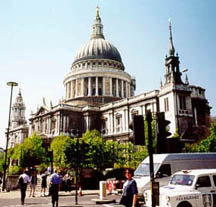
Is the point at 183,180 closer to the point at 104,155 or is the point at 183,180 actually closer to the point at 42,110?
the point at 104,155

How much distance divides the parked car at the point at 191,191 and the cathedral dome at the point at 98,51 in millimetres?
66621

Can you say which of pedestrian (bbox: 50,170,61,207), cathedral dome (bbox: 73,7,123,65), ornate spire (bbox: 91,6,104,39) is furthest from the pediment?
pedestrian (bbox: 50,170,61,207)

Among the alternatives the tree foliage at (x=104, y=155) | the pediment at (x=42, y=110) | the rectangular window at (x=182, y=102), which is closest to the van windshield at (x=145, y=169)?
the tree foliage at (x=104, y=155)

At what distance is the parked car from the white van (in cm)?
422

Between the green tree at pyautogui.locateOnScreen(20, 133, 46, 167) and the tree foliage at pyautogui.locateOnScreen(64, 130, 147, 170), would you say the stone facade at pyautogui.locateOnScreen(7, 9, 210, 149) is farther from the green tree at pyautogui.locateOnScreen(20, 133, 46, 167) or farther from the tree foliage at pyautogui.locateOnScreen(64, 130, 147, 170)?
the tree foliage at pyautogui.locateOnScreen(64, 130, 147, 170)

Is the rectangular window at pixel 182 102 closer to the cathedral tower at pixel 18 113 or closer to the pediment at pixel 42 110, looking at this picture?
the pediment at pixel 42 110

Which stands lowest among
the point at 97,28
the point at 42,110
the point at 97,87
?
the point at 42,110

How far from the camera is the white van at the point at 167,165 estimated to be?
15.7 m

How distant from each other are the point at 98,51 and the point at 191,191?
69849 millimetres

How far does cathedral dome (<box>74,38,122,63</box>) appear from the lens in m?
76.5

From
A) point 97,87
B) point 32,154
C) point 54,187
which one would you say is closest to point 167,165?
point 54,187

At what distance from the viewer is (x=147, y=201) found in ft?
36.6

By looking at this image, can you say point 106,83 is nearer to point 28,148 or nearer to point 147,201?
point 28,148

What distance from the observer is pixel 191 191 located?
33.6 feet
